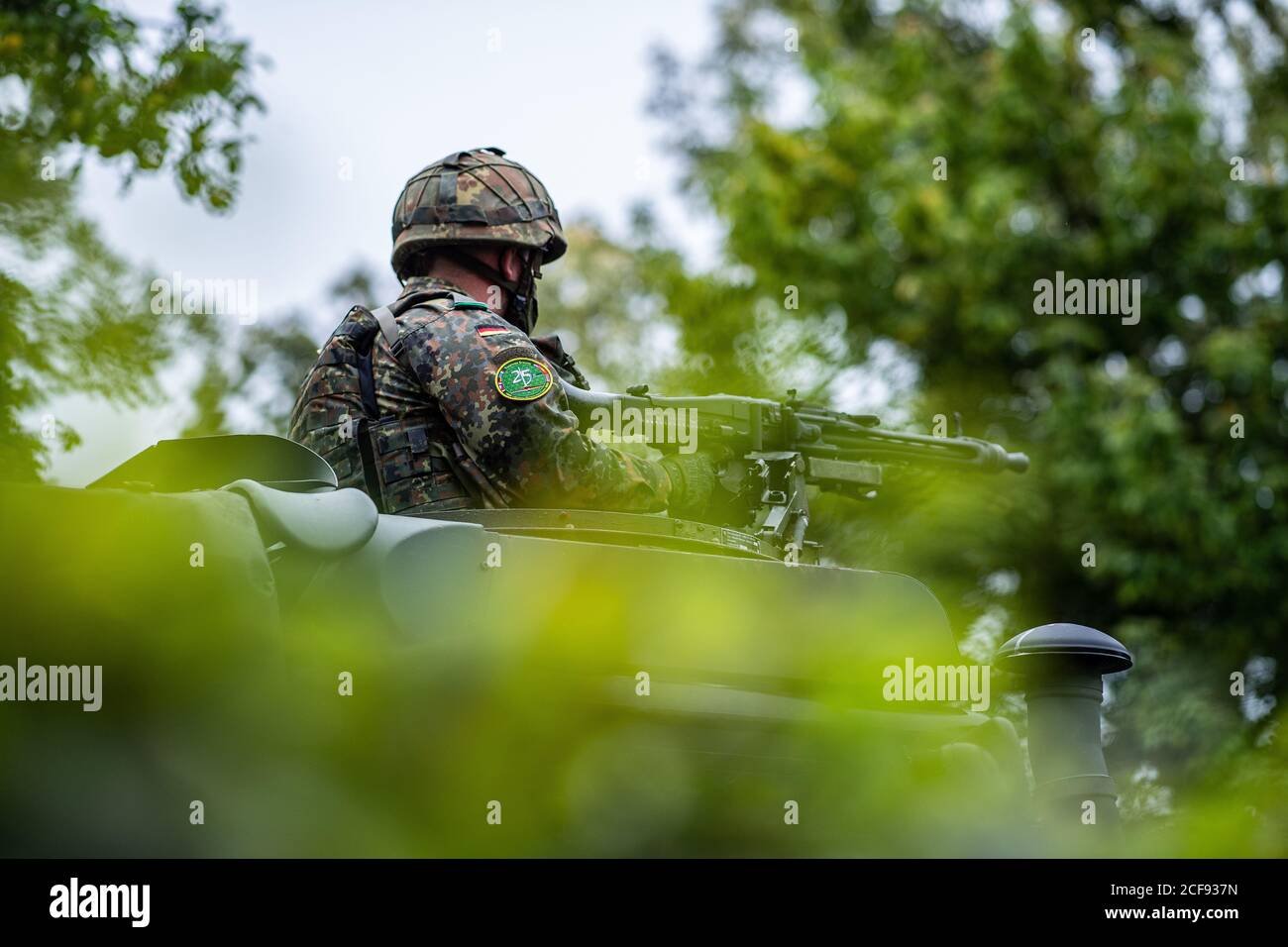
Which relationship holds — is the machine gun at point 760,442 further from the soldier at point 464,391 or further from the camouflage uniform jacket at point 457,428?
the camouflage uniform jacket at point 457,428

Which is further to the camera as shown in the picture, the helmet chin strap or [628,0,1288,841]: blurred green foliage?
[628,0,1288,841]: blurred green foliage

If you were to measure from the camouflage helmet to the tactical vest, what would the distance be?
338mm

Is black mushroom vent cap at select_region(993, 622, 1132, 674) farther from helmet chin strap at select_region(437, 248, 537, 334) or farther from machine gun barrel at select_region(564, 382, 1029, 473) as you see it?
helmet chin strap at select_region(437, 248, 537, 334)

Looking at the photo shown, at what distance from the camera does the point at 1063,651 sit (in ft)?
17.9

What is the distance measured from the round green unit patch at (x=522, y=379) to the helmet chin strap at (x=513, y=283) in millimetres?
684

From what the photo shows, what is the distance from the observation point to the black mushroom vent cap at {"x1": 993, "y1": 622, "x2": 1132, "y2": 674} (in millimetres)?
5461

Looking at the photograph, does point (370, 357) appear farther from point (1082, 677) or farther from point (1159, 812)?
point (1159, 812)

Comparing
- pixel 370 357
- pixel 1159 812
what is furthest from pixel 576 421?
pixel 1159 812

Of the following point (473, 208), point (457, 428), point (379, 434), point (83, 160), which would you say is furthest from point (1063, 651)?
point (83, 160)

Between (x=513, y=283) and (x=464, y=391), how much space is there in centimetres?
90

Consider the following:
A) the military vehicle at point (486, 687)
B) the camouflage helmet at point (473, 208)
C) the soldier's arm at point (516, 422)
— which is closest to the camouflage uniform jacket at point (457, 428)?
the soldier's arm at point (516, 422)

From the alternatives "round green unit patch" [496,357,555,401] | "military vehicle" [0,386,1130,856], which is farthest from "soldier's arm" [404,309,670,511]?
"military vehicle" [0,386,1130,856]
